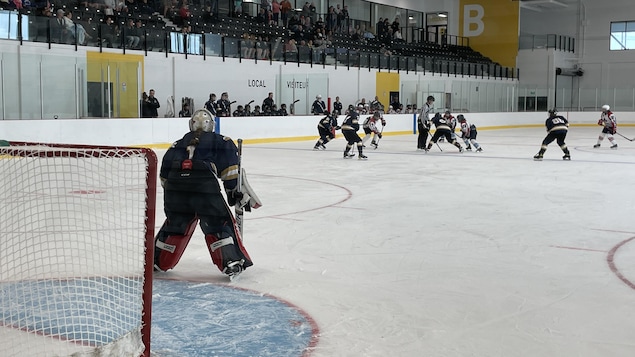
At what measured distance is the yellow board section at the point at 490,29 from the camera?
3875 centimetres

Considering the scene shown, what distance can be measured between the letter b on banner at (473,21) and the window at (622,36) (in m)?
6.44

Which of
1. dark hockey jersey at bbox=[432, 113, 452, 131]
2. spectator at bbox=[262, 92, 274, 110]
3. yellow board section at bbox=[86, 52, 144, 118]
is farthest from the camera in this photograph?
spectator at bbox=[262, 92, 274, 110]

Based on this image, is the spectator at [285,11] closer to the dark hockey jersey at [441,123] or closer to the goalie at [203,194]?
the dark hockey jersey at [441,123]

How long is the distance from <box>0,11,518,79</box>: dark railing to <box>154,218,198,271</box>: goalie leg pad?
12.8 metres

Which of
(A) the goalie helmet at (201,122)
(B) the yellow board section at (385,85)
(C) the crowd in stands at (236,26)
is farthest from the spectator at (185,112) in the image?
(A) the goalie helmet at (201,122)

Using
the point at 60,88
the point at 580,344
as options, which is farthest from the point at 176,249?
the point at 60,88

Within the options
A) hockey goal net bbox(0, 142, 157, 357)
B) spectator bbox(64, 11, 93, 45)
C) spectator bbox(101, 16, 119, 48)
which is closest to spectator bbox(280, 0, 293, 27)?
spectator bbox(101, 16, 119, 48)

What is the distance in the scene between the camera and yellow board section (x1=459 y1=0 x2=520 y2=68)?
38750mm

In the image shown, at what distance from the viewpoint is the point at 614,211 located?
8492 mm

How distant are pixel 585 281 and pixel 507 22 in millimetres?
35540

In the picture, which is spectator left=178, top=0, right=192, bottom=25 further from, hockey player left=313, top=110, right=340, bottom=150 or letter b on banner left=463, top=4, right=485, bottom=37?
letter b on banner left=463, top=4, right=485, bottom=37

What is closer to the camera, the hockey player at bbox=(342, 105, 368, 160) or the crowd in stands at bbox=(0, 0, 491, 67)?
the hockey player at bbox=(342, 105, 368, 160)

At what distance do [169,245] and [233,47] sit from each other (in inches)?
712

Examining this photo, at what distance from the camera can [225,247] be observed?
5.11 m
